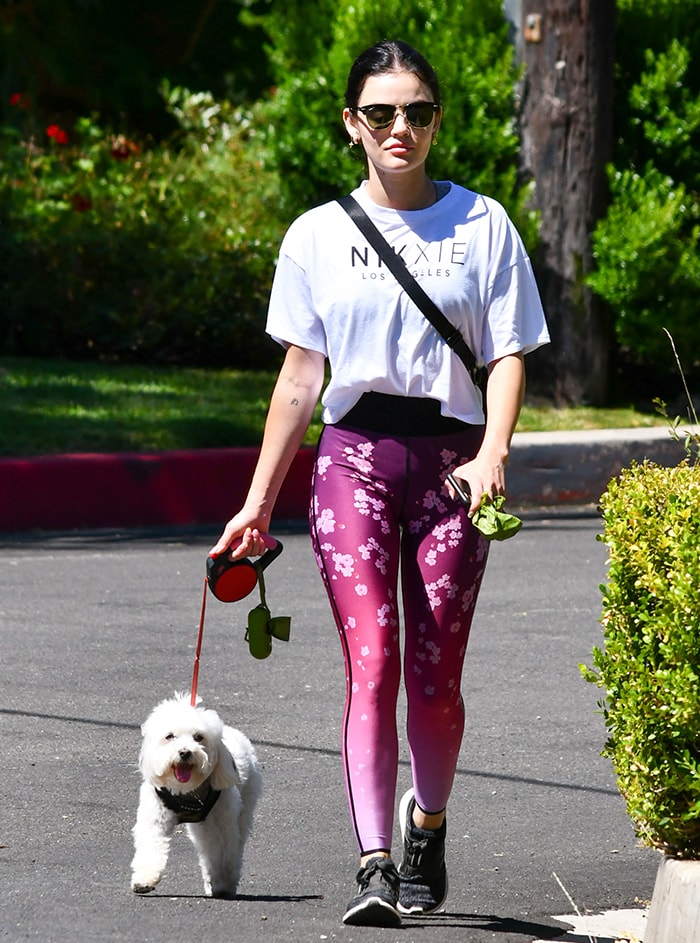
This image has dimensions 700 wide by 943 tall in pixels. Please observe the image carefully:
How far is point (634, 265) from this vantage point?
38.0ft

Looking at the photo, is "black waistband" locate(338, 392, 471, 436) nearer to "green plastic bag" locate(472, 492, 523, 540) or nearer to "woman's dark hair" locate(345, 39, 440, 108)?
"green plastic bag" locate(472, 492, 523, 540)

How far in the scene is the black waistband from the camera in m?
3.76

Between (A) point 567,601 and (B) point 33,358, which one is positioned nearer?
(A) point 567,601

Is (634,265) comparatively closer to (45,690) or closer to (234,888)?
(45,690)

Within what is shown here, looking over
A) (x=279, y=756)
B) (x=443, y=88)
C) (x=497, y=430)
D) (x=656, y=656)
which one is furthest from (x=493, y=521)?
(x=443, y=88)

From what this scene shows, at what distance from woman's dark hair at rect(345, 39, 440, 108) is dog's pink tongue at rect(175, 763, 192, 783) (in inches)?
62.3

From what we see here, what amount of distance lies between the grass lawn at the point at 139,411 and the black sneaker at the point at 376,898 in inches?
257

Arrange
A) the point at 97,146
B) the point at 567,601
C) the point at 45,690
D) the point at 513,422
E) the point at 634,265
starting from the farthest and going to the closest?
the point at 97,146 → the point at 634,265 → the point at 567,601 → the point at 45,690 → the point at 513,422

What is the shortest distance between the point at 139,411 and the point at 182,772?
7.05m

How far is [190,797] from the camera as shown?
405 centimetres

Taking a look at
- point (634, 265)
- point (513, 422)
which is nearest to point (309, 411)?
point (513, 422)

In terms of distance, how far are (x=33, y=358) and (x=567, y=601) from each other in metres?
6.26

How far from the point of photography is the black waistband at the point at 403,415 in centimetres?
376

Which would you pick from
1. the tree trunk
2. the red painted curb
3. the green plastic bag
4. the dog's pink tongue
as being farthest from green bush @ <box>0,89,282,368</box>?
the green plastic bag
